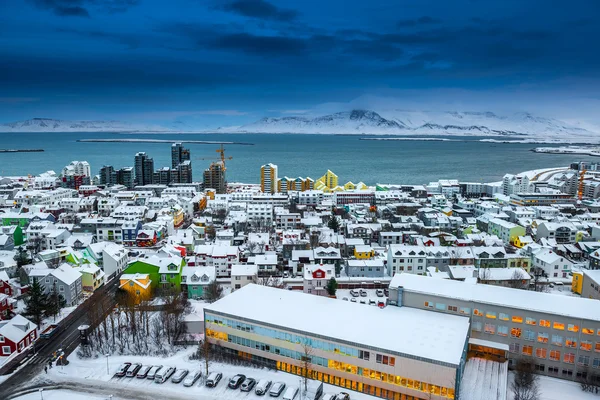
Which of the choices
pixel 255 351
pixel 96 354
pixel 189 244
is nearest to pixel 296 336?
Result: pixel 255 351

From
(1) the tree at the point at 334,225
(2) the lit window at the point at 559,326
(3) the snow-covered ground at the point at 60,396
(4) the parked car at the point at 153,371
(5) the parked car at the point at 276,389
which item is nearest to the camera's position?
(3) the snow-covered ground at the point at 60,396

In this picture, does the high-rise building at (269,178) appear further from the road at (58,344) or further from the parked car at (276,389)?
the parked car at (276,389)

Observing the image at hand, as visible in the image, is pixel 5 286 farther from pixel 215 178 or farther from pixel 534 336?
pixel 215 178

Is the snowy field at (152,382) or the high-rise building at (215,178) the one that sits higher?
the high-rise building at (215,178)

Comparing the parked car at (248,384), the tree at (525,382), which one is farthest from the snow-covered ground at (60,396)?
the tree at (525,382)

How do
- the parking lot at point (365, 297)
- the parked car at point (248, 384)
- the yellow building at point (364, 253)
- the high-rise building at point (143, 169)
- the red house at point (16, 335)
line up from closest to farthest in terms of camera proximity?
the parked car at point (248, 384), the red house at point (16, 335), the parking lot at point (365, 297), the yellow building at point (364, 253), the high-rise building at point (143, 169)

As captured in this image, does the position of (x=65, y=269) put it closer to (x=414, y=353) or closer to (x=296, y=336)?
(x=296, y=336)

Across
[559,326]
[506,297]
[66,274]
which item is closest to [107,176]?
[66,274]

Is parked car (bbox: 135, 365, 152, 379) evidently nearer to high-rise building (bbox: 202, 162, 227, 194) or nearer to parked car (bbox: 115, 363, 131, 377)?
parked car (bbox: 115, 363, 131, 377)
